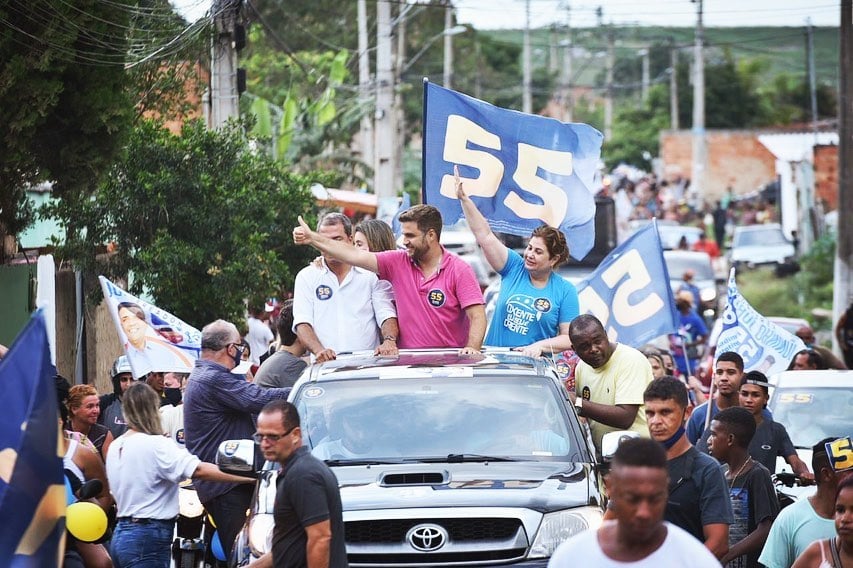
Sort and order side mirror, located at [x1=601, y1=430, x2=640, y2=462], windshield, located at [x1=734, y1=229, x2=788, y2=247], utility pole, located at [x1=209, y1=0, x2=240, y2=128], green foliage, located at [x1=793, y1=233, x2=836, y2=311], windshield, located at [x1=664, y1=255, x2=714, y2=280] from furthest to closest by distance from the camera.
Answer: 1. windshield, located at [x1=734, y1=229, x2=788, y2=247]
2. green foliage, located at [x1=793, y1=233, x2=836, y2=311]
3. windshield, located at [x1=664, y1=255, x2=714, y2=280]
4. utility pole, located at [x1=209, y1=0, x2=240, y2=128]
5. side mirror, located at [x1=601, y1=430, x2=640, y2=462]

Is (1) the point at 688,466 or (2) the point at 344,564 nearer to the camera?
(2) the point at 344,564

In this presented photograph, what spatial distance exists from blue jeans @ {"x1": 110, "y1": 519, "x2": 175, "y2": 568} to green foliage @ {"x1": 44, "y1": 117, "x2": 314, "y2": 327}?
7.91m

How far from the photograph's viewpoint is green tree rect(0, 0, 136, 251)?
12.0 metres

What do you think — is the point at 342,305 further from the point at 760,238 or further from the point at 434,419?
the point at 760,238

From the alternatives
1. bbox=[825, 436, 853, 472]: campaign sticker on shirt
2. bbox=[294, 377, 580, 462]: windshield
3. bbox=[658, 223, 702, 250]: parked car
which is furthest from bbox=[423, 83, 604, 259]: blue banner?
bbox=[658, 223, 702, 250]: parked car

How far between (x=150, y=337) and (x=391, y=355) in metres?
3.75

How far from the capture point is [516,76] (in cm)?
8775

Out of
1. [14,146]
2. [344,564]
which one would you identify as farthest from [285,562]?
[14,146]

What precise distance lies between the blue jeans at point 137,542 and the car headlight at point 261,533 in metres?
1.10

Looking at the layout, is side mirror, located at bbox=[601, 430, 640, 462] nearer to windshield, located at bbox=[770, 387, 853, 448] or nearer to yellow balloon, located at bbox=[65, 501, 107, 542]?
yellow balloon, located at bbox=[65, 501, 107, 542]

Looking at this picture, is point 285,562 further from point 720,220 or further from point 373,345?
point 720,220

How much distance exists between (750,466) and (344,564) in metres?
2.88

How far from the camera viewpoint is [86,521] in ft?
26.0

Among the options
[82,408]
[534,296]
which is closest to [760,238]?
[534,296]
